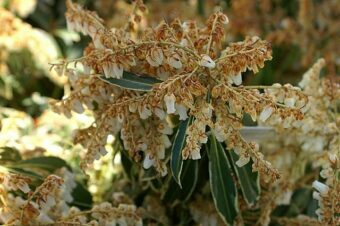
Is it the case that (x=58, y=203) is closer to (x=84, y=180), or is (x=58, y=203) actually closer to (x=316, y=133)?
(x=84, y=180)

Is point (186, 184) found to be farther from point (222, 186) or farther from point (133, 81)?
point (133, 81)

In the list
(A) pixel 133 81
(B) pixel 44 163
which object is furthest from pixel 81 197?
(A) pixel 133 81

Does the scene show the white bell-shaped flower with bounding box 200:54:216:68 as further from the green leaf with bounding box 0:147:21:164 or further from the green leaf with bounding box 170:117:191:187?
the green leaf with bounding box 0:147:21:164

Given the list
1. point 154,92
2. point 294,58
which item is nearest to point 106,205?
point 154,92

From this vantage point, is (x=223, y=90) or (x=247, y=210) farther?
(x=247, y=210)

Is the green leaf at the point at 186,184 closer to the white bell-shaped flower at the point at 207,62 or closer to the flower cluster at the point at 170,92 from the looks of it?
the flower cluster at the point at 170,92

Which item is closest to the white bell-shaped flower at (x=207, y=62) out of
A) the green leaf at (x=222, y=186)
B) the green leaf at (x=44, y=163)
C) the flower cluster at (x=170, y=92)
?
the flower cluster at (x=170, y=92)
